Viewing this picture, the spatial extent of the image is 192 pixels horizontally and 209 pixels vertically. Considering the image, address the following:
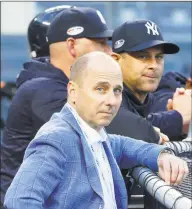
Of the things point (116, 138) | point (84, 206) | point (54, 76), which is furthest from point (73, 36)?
point (84, 206)

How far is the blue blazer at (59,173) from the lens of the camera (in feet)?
6.69

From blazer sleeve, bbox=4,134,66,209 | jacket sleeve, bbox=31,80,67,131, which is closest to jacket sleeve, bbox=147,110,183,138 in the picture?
jacket sleeve, bbox=31,80,67,131

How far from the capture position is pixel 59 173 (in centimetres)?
212

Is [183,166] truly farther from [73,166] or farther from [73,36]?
[73,36]

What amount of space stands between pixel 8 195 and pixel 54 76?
1547 millimetres

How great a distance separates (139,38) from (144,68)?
5.6 inches

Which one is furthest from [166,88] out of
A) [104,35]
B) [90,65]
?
[90,65]

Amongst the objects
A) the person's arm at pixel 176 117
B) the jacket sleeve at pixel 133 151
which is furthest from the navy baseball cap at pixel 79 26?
the jacket sleeve at pixel 133 151

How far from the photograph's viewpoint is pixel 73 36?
365cm

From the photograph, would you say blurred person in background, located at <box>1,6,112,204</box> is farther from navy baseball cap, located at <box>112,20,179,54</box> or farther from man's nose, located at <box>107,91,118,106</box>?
man's nose, located at <box>107,91,118,106</box>

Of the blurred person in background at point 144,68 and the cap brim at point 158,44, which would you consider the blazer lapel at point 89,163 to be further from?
the cap brim at point 158,44

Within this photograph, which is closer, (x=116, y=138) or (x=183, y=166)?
(x=183, y=166)

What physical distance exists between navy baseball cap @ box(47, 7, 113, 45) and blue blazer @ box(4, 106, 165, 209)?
134 centimetres

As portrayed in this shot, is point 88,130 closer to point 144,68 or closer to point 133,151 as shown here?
point 133,151
